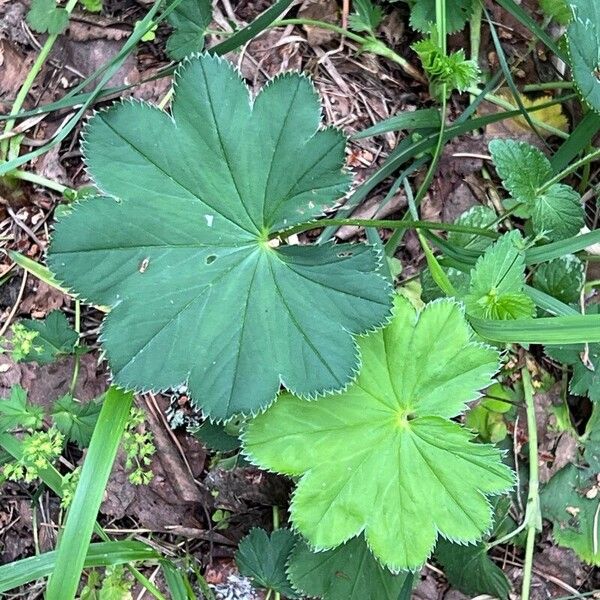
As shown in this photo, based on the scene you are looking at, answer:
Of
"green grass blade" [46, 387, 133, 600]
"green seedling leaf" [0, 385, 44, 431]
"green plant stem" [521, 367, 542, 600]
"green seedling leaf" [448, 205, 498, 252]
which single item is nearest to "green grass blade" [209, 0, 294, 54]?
"green seedling leaf" [448, 205, 498, 252]

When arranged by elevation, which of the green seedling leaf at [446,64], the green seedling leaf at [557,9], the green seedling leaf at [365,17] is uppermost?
the green seedling leaf at [365,17]

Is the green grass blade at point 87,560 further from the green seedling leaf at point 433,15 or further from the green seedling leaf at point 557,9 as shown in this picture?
the green seedling leaf at point 557,9

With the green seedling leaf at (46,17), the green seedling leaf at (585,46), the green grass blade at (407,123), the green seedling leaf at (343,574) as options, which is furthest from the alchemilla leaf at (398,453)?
the green seedling leaf at (46,17)

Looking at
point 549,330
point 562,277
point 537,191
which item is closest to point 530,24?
point 537,191

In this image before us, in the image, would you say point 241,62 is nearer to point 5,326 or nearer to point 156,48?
point 156,48

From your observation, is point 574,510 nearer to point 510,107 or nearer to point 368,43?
point 510,107

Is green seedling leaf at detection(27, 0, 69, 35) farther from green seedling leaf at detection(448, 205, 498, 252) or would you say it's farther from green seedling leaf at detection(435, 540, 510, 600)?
green seedling leaf at detection(435, 540, 510, 600)
